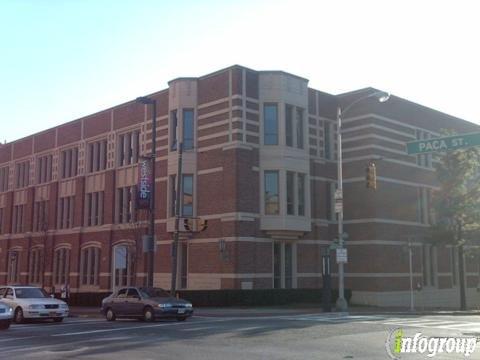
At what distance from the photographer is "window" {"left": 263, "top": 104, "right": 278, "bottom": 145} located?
34.9 m

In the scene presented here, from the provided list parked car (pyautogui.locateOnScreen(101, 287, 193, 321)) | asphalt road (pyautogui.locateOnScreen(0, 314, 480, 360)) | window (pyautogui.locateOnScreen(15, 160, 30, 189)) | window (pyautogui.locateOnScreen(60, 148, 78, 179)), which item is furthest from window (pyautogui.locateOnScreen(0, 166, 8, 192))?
asphalt road (pyautogui.locateOnScreen(0, 314, 480, 360))

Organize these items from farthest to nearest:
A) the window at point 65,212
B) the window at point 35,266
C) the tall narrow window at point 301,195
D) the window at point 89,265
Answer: the window at point 35,266, the window at point 65,212, the window at point 89,265, the tall narrow window at point 301,195

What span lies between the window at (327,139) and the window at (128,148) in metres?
12.3

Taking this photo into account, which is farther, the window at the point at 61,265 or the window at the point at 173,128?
the window at the point at 61,265

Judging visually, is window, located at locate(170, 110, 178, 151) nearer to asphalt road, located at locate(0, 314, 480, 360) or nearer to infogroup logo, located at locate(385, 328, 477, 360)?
asphalt road, located at locate(0, 314, 480, 360)

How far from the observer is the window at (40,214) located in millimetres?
46500

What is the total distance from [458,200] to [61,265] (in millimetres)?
28026

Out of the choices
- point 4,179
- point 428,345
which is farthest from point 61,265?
point 428,345

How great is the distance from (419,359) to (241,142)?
2255 centimetres

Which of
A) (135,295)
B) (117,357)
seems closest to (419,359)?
(117,357)

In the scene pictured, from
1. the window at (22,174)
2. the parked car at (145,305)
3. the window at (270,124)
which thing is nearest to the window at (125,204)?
the window at (270,124)

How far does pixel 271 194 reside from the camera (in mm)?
34344

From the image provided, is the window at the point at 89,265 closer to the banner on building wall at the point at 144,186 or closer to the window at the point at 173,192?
the window at the point at 173,192

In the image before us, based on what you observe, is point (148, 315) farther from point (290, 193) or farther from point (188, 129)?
point (188, 129)
